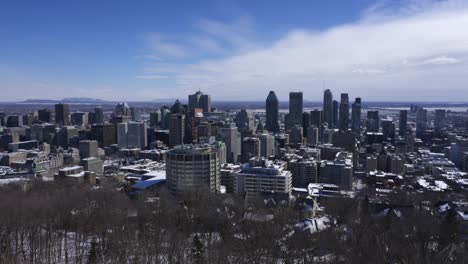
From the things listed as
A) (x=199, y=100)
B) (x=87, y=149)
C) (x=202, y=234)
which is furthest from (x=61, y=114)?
(x=202, y=234)

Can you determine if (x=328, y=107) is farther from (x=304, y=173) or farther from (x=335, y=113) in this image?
(x=304, y=173)

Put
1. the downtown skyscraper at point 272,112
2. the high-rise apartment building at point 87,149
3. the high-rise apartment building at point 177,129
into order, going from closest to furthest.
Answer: the high-rise apartment building at point 87,149 < the high-rise apartment building at point 177,129 < the downtown skyscraper at point 272,112

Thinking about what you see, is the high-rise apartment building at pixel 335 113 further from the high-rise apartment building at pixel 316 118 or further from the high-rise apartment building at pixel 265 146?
the high-rise apartment building at pixel 265 146

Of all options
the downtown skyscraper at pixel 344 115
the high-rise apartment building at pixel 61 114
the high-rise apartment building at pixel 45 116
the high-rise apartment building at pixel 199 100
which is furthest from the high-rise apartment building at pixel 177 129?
the high-rise apartment building at pixel 45 116

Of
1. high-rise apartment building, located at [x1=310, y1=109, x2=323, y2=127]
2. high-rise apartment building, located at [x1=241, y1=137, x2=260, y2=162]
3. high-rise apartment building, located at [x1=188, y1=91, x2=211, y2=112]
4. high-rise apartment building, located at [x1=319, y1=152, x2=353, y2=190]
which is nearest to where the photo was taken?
high-rise apartment building, located at [x1=319, y1=152, x2=353, y2=190]

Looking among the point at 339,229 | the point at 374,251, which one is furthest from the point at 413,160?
the point at 374,251

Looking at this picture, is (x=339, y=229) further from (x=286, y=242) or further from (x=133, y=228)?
(x=133, y=228)

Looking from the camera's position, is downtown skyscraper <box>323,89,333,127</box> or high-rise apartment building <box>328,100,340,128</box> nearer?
downtown skyscraper <box>323,89,333,127</box>

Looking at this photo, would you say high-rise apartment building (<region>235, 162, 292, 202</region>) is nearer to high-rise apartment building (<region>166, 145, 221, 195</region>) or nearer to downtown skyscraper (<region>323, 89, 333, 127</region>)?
high-rise apartment building (<region>166, 145, 221, 195</region>)

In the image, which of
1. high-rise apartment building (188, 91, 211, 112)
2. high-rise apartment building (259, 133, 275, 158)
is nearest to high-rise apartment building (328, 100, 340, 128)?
high-rise apartment building (188, 91, 211, 112)

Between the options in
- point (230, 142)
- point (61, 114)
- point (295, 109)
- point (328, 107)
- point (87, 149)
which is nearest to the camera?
point (87, 149)
